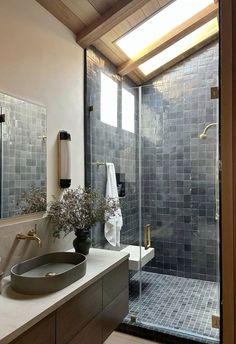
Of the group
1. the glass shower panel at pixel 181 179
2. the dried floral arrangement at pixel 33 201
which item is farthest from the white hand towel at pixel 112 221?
the dried floral arrangement at pixel 33 201

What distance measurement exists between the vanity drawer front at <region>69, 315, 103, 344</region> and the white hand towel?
1264 millimetres

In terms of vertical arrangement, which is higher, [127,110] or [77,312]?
[127,110]

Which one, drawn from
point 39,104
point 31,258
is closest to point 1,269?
point 31,258

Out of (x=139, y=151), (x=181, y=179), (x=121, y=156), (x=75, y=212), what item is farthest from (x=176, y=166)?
(x=75, y=212)

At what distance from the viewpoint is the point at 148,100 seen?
3695 mm

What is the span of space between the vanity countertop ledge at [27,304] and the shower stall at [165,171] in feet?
4.06

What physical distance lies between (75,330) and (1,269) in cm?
56

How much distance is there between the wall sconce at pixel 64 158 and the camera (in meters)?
2.28

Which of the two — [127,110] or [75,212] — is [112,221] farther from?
[127,110]

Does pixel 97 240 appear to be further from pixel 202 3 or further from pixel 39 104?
pixel 202 3

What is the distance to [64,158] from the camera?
90.0 inches

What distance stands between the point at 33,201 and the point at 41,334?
37.0 inches

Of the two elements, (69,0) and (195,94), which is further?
(195,94)

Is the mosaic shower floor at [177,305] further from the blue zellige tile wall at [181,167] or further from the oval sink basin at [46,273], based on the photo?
the oval sink basin at [46,273]
